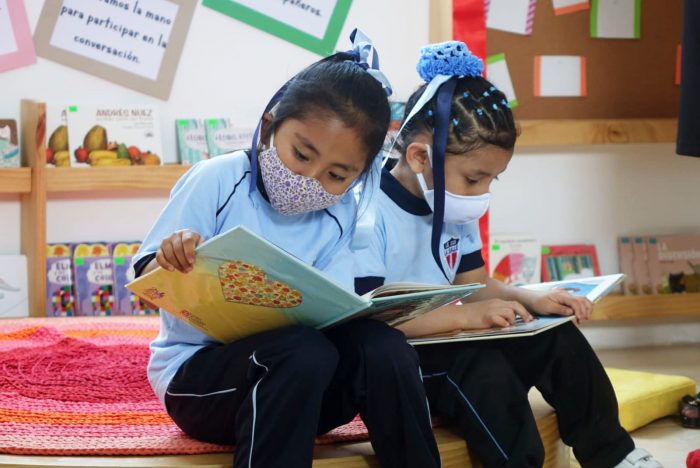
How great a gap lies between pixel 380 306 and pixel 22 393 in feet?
2.63

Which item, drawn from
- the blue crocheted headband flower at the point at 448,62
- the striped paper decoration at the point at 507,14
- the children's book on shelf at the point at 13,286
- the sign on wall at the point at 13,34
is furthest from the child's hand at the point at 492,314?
the sign on wall at the point at 13,34

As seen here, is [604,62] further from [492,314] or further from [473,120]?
[492,314]

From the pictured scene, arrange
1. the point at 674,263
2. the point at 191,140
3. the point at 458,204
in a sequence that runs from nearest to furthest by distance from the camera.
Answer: the point at 458,204 < the point at 191,140 < the point at 674,263

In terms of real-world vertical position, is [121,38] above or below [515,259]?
above

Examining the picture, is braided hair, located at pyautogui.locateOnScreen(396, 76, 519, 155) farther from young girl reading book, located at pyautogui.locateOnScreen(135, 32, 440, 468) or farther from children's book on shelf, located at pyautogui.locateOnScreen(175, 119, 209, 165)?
children's book on shelf, located at pyautogui.locateOnScreen(175, 119, 209, 165)

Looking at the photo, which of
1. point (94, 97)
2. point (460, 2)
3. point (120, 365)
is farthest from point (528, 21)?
point (120, 365)

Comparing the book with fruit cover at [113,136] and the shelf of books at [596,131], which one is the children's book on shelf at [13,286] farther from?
the shelf of books at [596,131]

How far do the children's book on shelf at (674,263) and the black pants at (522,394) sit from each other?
1.39m

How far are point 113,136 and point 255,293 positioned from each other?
1506mm

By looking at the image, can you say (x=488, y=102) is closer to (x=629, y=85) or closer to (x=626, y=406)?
(x=626, y=406)

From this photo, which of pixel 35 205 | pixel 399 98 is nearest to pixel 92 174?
pixel 35 205

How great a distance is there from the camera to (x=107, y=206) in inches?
102

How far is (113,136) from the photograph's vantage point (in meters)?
2.47

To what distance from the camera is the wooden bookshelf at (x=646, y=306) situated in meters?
2.61
